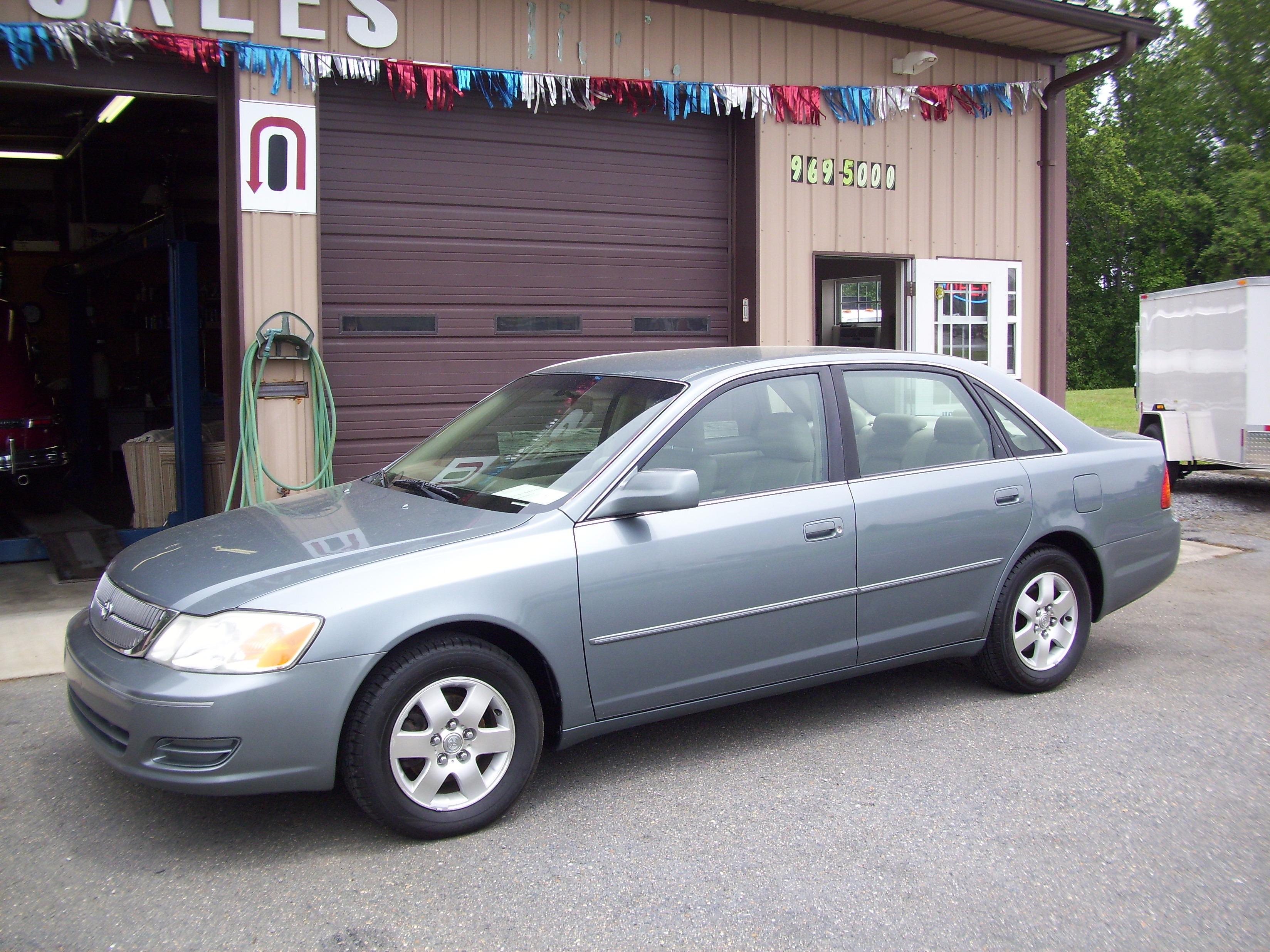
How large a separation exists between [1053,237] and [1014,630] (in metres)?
6.72

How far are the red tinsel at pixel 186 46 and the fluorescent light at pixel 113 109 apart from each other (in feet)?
5.59

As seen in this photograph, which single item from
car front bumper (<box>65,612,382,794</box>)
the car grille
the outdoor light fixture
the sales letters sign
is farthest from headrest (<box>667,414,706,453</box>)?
the outdoor light fixture

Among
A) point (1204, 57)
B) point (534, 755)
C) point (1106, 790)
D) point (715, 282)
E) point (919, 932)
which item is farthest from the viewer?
point (1204, 57)

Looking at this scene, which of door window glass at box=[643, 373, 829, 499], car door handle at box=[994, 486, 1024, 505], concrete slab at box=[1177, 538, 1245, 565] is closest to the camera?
door window glass at box=[643, 373, 829, 499]

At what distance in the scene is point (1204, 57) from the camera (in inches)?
1506

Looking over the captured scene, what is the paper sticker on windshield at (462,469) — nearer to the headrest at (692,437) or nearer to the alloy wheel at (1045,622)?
the headrest at (692,437)

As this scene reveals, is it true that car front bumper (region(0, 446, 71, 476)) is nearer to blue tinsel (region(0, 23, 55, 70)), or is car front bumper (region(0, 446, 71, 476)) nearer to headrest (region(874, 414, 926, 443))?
blue tinsel (region(0, 23, 55, 70))

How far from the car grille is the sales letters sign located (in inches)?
147

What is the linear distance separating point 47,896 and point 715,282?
276 inches

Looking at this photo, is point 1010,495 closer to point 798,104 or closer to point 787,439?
point 787,439

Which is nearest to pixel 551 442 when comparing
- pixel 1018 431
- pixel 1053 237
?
pixel 1018 431

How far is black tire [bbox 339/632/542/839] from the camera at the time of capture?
331cm

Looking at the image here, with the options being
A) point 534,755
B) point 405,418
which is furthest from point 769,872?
point 405,418

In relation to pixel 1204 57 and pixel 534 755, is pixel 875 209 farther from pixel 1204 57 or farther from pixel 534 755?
pixel 1204 57
